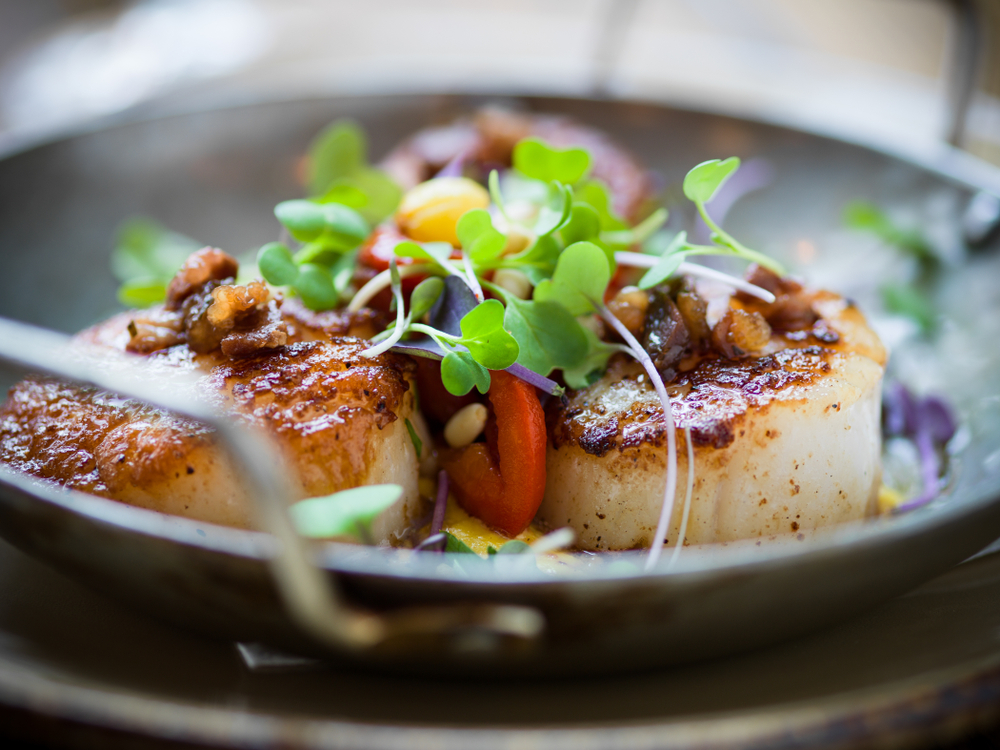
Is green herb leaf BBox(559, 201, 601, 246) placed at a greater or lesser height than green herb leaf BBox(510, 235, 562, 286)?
greater

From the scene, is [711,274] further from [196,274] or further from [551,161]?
[196,274]

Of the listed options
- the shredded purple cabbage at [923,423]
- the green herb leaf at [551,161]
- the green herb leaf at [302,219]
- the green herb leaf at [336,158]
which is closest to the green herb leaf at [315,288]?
the green herb leaf at [302,219]

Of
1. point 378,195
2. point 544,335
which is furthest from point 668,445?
point 378,195

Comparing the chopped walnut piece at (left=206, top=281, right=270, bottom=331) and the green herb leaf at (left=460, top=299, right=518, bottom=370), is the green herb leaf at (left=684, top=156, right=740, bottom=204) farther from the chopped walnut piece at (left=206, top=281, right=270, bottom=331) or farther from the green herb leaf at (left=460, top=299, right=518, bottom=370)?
the chopped walnut piece at (left=206, top=281, right=270, bottom=331)

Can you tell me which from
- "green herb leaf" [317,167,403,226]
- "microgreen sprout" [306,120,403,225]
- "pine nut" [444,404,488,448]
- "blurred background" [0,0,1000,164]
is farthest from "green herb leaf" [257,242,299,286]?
"blurred background" [0,0,1000,164]

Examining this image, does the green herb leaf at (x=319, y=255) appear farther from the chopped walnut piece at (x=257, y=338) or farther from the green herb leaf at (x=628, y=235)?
the green herb leaf at (x=628, y=235)

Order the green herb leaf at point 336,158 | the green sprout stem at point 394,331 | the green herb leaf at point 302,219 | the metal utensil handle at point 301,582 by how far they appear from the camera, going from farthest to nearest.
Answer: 1. the green herb leaf at point 336,158
2. the green herb leaf at point 302,219
3. the green sprout stem at point 394,331
4. the metal utensil handle at point 301,582
